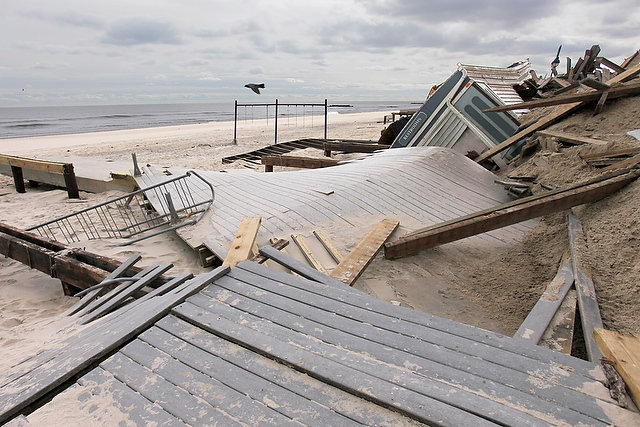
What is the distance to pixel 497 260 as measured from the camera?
16.1 ft

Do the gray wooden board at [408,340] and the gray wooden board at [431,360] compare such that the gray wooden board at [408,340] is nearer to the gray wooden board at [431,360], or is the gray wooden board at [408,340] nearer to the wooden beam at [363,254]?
the gray wooden board at [431,360]

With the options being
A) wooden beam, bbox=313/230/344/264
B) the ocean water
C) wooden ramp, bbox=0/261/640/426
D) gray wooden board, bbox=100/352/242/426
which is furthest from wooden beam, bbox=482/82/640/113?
the ocean water

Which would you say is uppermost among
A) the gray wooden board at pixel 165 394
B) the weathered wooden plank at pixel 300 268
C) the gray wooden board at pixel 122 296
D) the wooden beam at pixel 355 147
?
the wooden beam at pixel 355 147

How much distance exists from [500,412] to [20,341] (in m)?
4.06

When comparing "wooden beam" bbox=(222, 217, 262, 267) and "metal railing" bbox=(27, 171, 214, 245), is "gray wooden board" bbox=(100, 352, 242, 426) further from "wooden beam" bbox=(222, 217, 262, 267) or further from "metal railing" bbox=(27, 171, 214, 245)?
"metal railing" bbox=(27, 171, 214, 245)

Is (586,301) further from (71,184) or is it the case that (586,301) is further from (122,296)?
(71,184)

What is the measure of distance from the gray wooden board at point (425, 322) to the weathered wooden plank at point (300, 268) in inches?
3.4

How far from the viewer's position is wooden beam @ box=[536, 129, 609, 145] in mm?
6352

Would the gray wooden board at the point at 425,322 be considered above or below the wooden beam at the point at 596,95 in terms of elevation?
below

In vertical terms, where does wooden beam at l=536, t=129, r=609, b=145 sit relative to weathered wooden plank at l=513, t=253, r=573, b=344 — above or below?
above

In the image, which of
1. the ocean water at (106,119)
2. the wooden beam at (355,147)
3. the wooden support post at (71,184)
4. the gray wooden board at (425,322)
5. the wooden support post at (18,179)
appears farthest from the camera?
the ocean water at (106,119)

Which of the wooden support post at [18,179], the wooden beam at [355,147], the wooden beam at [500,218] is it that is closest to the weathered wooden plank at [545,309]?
the wooden beam at [500,218]

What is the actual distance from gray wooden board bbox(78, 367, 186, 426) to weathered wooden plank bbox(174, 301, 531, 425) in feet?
1.90

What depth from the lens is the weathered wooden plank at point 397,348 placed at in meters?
1.98
